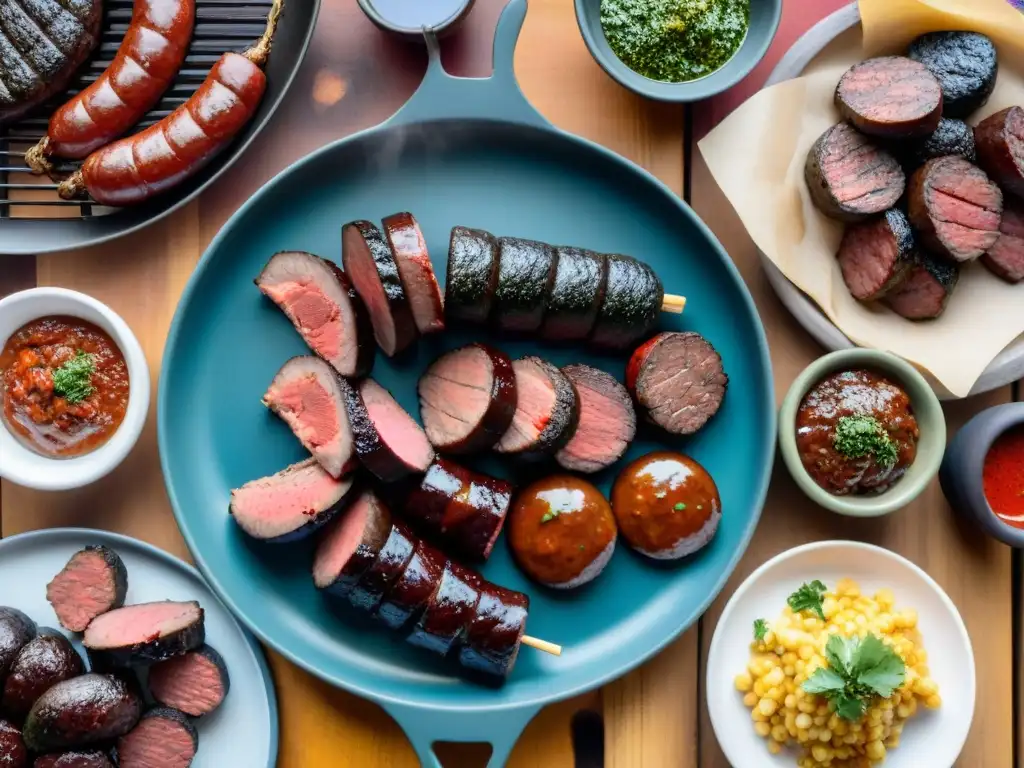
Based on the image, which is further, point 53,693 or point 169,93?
point 169,93

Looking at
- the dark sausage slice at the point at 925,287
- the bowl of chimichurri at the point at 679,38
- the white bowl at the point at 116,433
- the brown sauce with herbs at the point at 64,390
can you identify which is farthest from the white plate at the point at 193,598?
the dark sausage slice at the point at 925,287

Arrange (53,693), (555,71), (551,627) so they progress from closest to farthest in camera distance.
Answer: (53,693) → (551,627) → (555,71)

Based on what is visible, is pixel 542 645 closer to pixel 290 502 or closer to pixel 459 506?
pixel 459 506

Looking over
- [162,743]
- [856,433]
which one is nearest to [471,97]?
[856,433]

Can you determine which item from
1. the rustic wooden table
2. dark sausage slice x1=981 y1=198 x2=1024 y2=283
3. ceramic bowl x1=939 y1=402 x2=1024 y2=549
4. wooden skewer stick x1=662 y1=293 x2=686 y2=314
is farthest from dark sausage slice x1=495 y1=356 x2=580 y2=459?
dark sausage slice x1=981 y1=198 x2=1024 y2=283

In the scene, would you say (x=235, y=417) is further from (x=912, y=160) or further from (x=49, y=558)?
(x=912, y=160)

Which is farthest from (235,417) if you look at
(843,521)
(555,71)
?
(843,521)

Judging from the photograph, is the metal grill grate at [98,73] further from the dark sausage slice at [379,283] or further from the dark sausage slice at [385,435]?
the dark sausage slice at [385,435]
